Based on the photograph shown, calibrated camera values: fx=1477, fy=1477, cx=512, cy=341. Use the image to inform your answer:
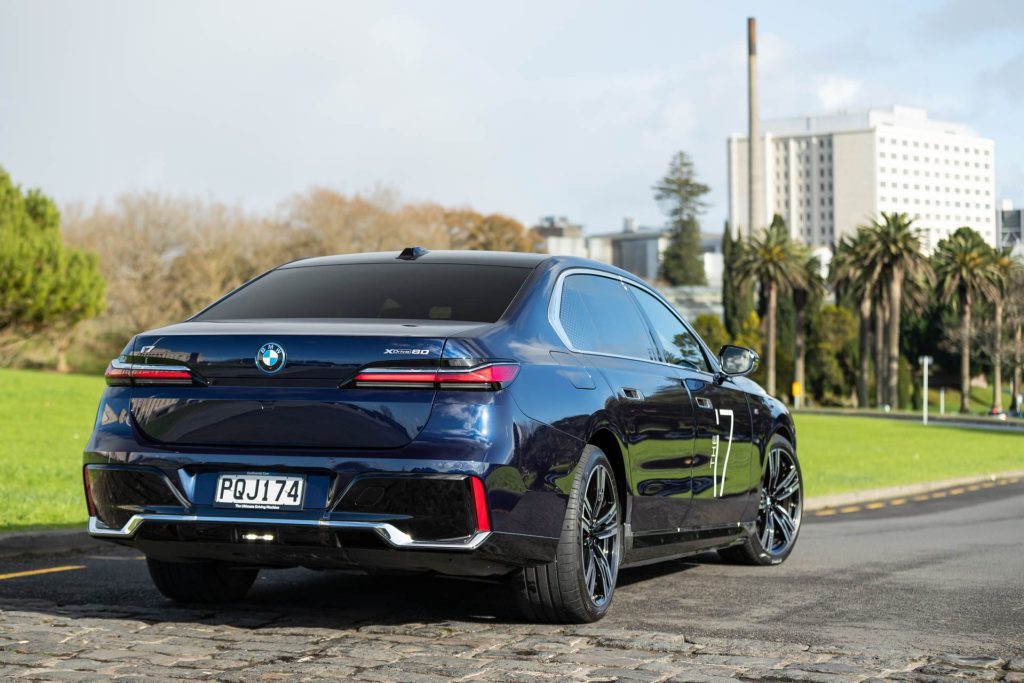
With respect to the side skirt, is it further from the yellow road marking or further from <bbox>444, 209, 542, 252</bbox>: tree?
<bbox>444, 209, 542, 252</bbox>: tree

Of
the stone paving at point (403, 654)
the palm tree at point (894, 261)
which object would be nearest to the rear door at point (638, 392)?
the stone paving at point (403, 654)

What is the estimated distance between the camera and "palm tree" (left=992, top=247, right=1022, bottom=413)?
310 ft

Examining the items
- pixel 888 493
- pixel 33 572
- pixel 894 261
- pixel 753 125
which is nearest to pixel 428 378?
pixel 33 572

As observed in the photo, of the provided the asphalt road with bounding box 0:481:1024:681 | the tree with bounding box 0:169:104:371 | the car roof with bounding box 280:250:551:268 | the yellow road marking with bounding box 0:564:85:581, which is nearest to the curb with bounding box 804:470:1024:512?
the asphalt road with bounding box 0:481:1024:681

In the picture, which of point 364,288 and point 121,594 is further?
point 121,594

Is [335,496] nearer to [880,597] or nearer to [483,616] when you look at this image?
[483,616]

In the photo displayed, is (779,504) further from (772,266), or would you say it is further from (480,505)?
(772,266)

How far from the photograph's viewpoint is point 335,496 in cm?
593

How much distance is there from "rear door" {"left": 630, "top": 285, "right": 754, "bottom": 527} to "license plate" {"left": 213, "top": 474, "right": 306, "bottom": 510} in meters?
2.67

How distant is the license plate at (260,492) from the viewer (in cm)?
598

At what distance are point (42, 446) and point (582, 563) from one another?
721 inches

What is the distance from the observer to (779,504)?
977 centimetres

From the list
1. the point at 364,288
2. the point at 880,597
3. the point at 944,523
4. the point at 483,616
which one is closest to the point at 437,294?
the point at 364,288

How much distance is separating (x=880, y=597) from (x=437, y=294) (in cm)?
300
